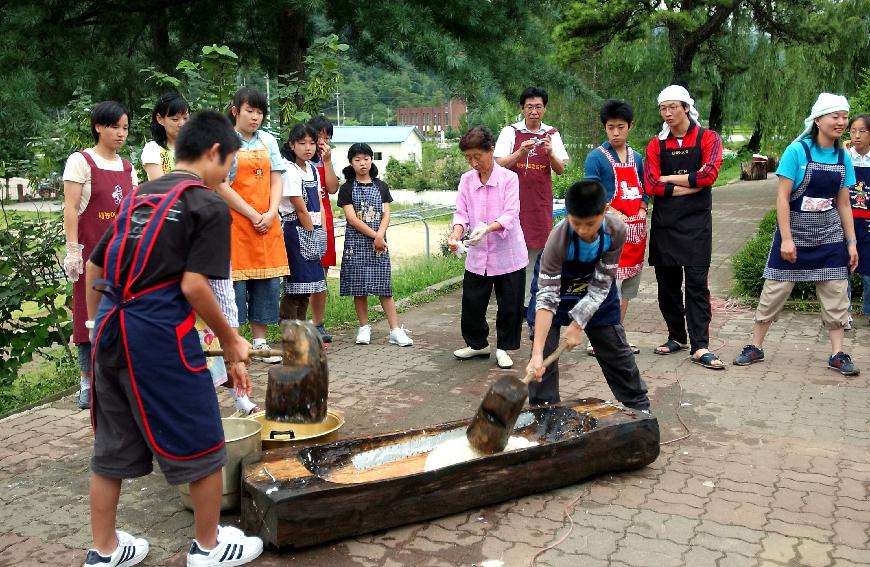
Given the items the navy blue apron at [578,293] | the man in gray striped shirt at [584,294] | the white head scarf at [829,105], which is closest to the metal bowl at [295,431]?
the man in gray striped shirt at [584,294]

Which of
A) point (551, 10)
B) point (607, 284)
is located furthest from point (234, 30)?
point (607, 284)

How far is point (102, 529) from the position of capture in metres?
3.42

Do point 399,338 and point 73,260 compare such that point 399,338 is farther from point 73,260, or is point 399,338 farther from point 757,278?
point 757,278

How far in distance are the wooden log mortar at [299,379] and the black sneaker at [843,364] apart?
4135mm

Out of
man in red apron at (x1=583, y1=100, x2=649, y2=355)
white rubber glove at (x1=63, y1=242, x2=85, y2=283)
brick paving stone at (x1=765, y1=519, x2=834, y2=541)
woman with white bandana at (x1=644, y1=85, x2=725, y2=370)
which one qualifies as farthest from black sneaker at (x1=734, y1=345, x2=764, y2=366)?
white rubber glove at (x1=63, y1=242, x2=85, y2=283)

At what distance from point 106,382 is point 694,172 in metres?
4.80

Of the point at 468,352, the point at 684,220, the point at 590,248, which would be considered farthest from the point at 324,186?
the point at 590,248

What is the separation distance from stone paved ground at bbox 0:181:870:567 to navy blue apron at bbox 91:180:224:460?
2.46 ft

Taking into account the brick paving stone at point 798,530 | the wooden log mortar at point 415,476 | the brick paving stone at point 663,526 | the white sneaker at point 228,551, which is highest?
the wooden log mortar at point 415,476

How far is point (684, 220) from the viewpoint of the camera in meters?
6.58

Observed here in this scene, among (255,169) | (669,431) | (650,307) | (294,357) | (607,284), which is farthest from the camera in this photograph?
(650,307)

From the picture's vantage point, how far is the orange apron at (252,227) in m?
6.07

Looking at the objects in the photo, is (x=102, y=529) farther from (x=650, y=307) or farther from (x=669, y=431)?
(x=650, y=307)

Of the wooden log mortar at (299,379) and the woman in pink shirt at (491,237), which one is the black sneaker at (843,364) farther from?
the wooden log mortar at (299,379)
